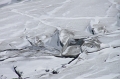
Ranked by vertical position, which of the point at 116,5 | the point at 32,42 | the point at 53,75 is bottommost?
the point at 53,75

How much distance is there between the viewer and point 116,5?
3711mm

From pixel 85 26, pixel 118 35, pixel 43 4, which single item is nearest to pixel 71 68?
pixel 118 35

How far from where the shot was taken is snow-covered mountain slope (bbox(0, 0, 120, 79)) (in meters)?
2.02

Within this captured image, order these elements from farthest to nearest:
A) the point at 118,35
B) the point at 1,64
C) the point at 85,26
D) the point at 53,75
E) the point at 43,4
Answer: the point at 43,4 < the point at 85,26 < the point at 118,35 < the point at 1,64 < the point at 53,75

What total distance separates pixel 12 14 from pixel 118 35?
2203 millimetres

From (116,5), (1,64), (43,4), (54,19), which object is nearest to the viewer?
(1,64)

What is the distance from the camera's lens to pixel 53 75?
6.46 feet

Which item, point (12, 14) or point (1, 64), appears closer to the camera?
point (1, 64)

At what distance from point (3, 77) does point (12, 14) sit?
2.02 metres

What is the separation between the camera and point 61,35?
8.91ft

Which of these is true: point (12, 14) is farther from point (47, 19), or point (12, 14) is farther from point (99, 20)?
point (99, 20)

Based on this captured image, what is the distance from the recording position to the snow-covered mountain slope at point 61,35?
202cm

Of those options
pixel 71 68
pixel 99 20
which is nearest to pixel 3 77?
pixel 71 68

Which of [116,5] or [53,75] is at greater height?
[116,5]
